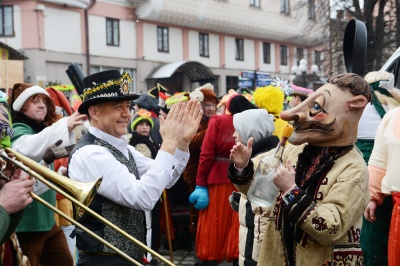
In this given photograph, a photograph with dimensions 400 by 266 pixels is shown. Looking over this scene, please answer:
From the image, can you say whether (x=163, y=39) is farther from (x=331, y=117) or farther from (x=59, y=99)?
(x=331, y=117)

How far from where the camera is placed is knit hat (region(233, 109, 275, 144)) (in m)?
4.63

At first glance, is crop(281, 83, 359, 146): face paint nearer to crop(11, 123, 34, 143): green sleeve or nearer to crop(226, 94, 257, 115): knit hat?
crop(11, 123, 34, 143): green sleeve

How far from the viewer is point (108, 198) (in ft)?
10.3

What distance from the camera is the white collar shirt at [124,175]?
3.09m

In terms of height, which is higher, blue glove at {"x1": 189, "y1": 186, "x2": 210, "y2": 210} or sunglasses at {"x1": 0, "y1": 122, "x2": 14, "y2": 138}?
sunglasses at {"x1": 0, "y1": 122, "x2": 14, "y2": 138}

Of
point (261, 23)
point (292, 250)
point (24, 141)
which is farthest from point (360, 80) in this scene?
point (261, 23)

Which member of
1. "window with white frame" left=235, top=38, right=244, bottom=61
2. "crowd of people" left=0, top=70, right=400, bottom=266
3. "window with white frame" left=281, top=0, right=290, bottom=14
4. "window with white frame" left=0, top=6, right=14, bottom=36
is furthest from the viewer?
"window with white frame" left=281, top=0, right=290, bottom=14

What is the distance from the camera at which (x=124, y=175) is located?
3.13 metres

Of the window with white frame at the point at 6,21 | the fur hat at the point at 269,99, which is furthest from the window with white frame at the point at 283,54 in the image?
the fur hat at the point at 269,99

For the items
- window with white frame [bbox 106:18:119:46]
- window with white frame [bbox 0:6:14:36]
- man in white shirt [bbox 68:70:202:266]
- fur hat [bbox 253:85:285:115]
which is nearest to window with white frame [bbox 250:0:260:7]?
window with white frame [bbox 106:18:119:46]

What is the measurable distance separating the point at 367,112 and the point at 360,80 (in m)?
2.00

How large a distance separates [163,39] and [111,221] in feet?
79.3

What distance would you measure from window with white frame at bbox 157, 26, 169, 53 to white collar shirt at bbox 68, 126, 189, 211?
2365 centimetres

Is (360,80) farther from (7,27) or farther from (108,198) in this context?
Result: (7,27)
